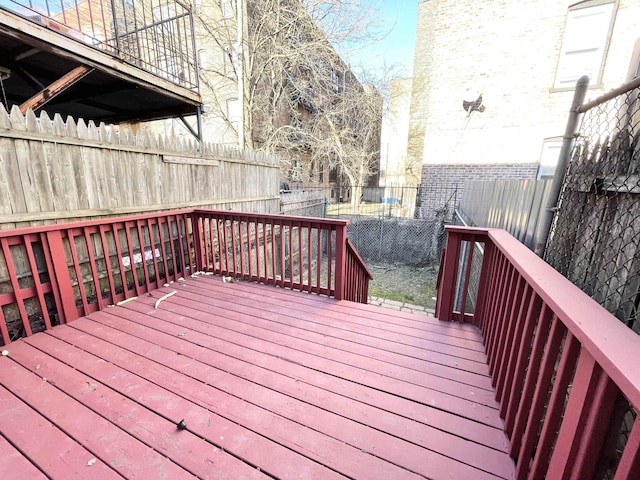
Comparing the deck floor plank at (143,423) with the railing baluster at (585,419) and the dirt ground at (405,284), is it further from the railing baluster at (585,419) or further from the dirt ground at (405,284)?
the dirt ground at (405,284)

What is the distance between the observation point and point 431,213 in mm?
8195

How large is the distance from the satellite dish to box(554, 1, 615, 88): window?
1519mm

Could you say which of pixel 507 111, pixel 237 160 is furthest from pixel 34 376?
pixel 507 111

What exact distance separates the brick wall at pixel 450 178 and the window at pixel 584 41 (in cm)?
196

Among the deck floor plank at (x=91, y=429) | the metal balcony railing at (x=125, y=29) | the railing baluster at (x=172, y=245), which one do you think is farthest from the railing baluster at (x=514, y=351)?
the metal balcony railing at (x=125, y=29)

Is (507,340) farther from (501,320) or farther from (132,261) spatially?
(132,261)

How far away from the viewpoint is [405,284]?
6.68m

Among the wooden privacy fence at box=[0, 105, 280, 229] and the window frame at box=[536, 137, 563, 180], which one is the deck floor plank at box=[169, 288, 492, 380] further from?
the window frame at box=[536, 137, 563, 180]

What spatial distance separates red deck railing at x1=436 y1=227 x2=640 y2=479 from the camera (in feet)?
2.20

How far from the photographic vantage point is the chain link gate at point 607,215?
1.17 m

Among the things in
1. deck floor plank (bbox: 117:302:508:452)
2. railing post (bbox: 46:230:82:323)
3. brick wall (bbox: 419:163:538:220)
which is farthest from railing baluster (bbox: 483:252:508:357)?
brick wall (bbox: 419:163:538:220)

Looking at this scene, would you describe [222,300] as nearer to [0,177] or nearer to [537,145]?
[0,177]

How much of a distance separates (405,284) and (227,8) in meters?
8.77

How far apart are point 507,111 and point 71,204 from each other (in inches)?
338
